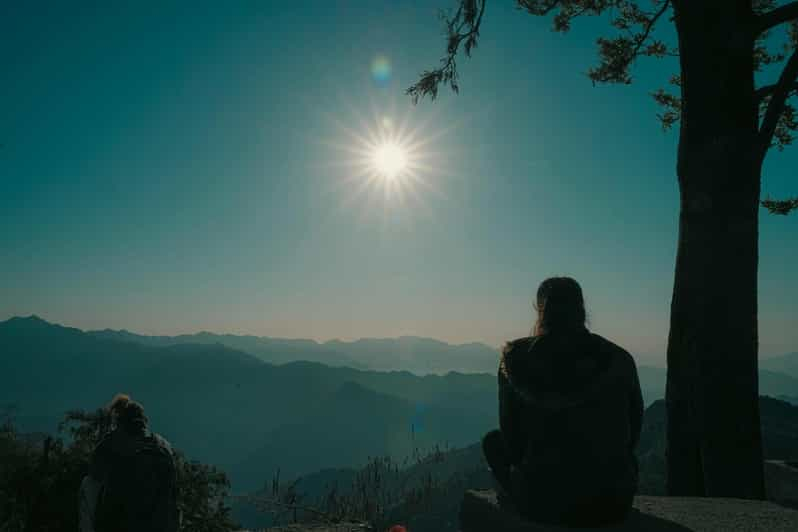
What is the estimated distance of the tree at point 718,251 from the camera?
433 centimetres

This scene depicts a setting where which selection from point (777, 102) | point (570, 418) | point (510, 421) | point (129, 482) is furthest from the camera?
point (777, 102)

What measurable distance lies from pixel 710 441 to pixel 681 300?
1.35 metres

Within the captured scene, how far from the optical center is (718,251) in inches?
178

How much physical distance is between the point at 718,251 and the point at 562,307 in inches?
114

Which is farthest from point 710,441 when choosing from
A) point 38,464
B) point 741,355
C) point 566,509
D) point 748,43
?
point 38,464

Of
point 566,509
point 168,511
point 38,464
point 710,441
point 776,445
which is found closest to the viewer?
point 566,509

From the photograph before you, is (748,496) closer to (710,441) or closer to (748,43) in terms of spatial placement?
(710,441)

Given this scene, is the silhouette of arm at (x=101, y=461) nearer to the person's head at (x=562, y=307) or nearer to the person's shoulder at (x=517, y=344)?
the person's shoulder at (x=517, y=344)

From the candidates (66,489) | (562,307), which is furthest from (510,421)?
(66,489)

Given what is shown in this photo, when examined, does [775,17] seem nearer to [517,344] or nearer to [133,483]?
[517,344]

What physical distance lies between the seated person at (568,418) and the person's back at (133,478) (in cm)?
298

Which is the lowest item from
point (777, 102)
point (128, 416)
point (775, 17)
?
point (128, 416)

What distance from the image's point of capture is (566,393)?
8.06 feet

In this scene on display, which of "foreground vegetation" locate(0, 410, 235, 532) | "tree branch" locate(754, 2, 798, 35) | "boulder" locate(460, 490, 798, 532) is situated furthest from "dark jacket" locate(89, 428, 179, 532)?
"tree branch" locate(754, 2, 798, 35)
